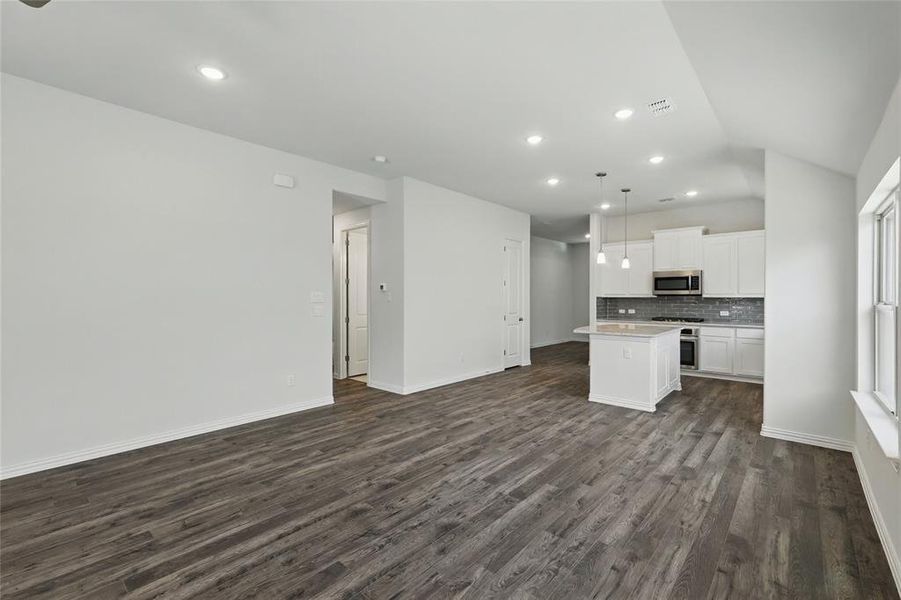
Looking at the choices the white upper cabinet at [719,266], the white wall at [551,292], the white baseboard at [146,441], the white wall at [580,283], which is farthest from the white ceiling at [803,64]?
the white wall at [580,283]

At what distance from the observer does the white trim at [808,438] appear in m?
3.61

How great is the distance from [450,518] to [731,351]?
593cm

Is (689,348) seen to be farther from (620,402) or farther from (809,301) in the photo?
(809,301)

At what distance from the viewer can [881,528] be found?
91.0 inches

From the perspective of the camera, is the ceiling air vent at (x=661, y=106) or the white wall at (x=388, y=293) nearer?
the ceiling air vent at (x=661, y=106)

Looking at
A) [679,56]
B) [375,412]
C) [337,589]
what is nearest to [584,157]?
[679,56]

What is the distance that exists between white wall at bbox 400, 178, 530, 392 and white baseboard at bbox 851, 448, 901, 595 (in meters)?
4.36

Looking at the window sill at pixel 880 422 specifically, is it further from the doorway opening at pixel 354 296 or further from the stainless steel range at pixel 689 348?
the doorway opening at pixel 354 296

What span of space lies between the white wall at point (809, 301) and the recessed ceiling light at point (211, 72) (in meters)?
4.79

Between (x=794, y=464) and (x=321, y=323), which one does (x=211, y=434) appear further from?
(x=794, y=464)

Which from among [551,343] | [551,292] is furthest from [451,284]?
[551,343]

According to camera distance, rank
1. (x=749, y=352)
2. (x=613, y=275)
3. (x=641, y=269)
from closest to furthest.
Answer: (x=749, y=352) → (x=641, y=269) → (x=613, y=275)

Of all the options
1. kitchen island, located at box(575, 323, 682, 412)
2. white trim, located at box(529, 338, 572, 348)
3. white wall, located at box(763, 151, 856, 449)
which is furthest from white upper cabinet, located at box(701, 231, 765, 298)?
white trim, located at box(529, 338, 572, 348)

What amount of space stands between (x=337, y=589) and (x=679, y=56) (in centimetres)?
365
